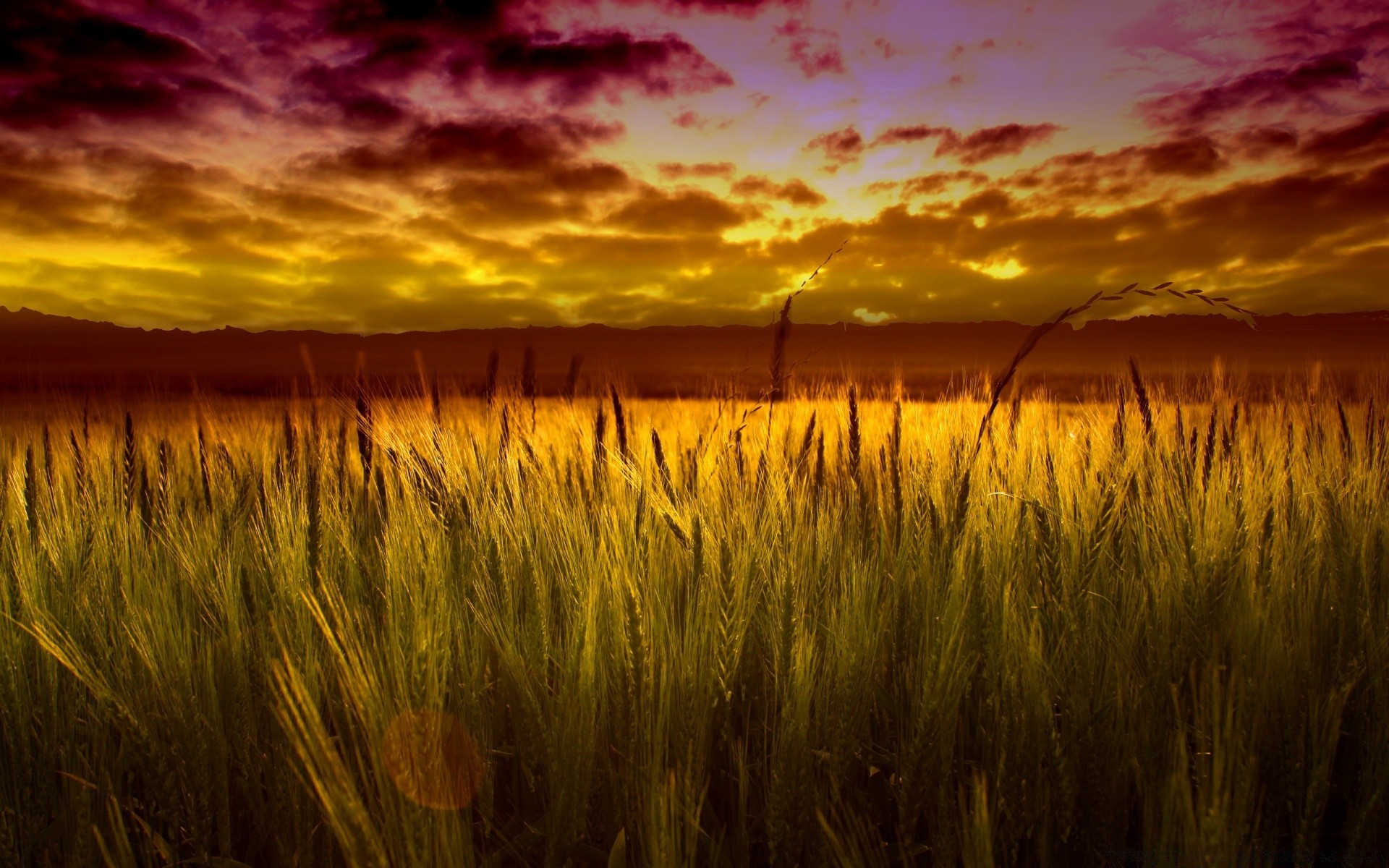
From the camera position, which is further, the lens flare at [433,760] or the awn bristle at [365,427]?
the awn bristle at [365,427]

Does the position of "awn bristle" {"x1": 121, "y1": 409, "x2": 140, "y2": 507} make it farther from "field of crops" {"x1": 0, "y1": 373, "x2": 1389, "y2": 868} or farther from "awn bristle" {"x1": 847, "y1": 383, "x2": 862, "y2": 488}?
"awn bristle" {"x1": 847, "y1": 383, "x2": 862, "y2": 488}

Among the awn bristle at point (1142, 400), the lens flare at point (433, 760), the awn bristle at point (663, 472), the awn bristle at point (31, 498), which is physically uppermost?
the awn bristle at point (1142, 400)

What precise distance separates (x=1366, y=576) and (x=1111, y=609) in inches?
24.1

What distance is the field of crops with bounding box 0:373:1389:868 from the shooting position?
113cm

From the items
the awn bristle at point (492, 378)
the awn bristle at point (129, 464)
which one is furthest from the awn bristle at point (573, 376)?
the awn bristle at point (129, 464)

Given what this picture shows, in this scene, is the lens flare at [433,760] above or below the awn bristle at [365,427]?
below

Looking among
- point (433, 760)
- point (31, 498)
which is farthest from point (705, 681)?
point (31, 498)

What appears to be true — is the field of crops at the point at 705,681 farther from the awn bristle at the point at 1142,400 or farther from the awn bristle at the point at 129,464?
the awn bristle at the point at 1142,400

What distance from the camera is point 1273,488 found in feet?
7.37

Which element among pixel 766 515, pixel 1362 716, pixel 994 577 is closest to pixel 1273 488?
pixel 1362 716

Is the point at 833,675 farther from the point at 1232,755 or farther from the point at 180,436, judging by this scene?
the point at 180,436

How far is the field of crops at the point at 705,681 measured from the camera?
1.13m

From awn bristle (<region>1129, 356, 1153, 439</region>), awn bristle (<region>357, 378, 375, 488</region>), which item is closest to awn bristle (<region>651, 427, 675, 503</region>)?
awn bristle (<region>357, 378, 375, 488</region>)

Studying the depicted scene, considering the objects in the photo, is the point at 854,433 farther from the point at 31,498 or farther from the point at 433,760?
the point at 31,498
